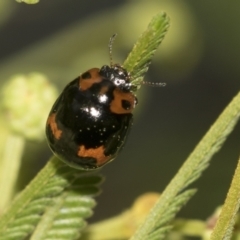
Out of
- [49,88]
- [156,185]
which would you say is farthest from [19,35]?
→ [49,88]

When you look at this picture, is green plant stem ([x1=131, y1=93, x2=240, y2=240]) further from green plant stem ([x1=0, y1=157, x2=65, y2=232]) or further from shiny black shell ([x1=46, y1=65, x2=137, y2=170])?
shiny black shell ([x1=46, y1=65, x2=137, y2=170])

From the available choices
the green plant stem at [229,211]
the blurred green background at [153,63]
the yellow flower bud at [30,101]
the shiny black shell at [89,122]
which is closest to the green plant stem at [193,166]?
the green plant stem at [229,211]

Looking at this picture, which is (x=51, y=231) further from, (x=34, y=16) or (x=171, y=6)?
(x=34, y=16)

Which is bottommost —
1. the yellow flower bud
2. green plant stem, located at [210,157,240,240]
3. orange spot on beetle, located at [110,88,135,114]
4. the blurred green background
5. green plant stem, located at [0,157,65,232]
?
green plant stem, located at [210,157,240,240]

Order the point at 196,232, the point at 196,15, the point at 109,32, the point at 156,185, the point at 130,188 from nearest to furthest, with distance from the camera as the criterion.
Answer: the point at 196,232, the point at 109,32, the point at 196,15, the point at 156,185, the point at 130,188

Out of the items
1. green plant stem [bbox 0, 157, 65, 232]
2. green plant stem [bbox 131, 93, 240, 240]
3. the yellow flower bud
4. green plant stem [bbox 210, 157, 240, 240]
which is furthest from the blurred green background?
green plant stem [bbox 210, 157, 240, 240]

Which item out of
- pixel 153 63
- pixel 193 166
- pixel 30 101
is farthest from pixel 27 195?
pixel 153 63

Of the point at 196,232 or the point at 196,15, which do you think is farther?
the point at 196,15
